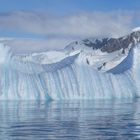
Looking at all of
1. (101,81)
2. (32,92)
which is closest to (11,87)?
(32,92)

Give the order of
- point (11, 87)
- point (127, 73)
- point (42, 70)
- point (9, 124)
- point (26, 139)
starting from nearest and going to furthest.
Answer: point (26, 139), point (9, 124), point (11, 87), point (42, 70), point (127, 73)

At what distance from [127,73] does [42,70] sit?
31.5ft

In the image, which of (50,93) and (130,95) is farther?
(130,95)

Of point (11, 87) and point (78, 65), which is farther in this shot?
point (78, 65)

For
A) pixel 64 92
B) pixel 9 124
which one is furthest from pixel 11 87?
pixel 9 124

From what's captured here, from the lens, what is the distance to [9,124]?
2209cm

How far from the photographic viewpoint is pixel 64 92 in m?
49.2

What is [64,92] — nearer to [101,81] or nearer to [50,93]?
[50,93]

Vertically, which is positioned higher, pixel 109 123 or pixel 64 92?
pixel 64 92

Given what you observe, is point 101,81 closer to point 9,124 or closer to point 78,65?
point 78,65

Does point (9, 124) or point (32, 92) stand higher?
point (32, 92)

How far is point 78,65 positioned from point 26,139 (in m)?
35.0

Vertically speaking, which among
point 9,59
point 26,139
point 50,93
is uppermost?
point 9,59

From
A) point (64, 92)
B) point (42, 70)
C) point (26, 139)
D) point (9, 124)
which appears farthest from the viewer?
point (42, 70)
